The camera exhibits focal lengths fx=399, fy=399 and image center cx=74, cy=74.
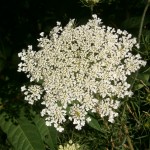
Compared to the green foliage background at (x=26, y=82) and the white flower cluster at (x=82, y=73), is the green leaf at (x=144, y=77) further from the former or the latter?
the white flower cluster at (x=82, y=73)

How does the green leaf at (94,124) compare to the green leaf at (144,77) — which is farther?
the green leaf at (144,77)

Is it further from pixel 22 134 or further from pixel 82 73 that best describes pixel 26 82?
pixel 82 73

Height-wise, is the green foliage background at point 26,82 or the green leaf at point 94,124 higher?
the green foliage background at point 26,82

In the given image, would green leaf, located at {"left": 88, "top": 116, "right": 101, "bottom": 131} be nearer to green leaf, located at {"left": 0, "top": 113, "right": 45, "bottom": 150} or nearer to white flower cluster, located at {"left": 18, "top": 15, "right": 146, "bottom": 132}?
white flower cluster, located at {"left": 18, "top": 15, "right": 146, "bottom": 132}

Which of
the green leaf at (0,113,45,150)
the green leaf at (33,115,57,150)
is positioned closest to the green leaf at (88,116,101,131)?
the green leaf at (33,115,57,150)

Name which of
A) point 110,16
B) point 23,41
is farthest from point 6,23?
point 110,16

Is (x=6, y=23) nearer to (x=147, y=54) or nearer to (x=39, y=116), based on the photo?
(x=39, y=116)

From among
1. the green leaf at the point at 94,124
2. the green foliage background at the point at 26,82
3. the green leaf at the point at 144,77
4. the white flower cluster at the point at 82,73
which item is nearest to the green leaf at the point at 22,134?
the green foliage background at the point at 26,82

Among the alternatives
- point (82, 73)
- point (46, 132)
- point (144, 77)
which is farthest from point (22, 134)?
point (144, 77)
